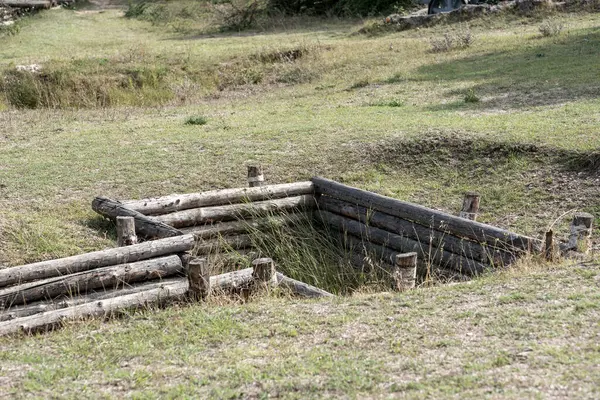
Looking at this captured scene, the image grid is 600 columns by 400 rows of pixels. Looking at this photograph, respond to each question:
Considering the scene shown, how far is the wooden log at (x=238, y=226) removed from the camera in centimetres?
1140

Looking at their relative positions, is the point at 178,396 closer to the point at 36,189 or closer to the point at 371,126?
the point at 36,189

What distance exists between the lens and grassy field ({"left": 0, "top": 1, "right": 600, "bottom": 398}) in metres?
6.45

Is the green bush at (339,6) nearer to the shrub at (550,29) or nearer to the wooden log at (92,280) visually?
the shrub at (550,29)

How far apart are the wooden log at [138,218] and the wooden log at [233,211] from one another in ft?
1.19

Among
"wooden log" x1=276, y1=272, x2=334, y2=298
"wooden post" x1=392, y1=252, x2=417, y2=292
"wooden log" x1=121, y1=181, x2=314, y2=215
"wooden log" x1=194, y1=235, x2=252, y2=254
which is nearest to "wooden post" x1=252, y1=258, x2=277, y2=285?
"wooden log" x1=276, y1=272, x2=334, y2=298

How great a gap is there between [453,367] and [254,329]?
6.30ft

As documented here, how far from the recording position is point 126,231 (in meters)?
10.1

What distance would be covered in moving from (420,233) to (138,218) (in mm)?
3434

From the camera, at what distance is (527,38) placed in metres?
22.7

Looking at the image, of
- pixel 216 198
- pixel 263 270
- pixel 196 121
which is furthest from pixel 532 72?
pixel 263 270

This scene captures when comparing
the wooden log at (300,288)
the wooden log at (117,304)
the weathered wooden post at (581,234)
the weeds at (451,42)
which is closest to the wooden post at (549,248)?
the weathered wooden post at (581,234)

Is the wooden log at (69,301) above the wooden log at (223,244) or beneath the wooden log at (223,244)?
above

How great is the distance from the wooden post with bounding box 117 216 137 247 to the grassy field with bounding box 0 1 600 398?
0.69m

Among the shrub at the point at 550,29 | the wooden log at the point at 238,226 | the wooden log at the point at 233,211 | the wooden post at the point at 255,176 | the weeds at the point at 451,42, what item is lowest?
the wooden log at the point at 238,226
